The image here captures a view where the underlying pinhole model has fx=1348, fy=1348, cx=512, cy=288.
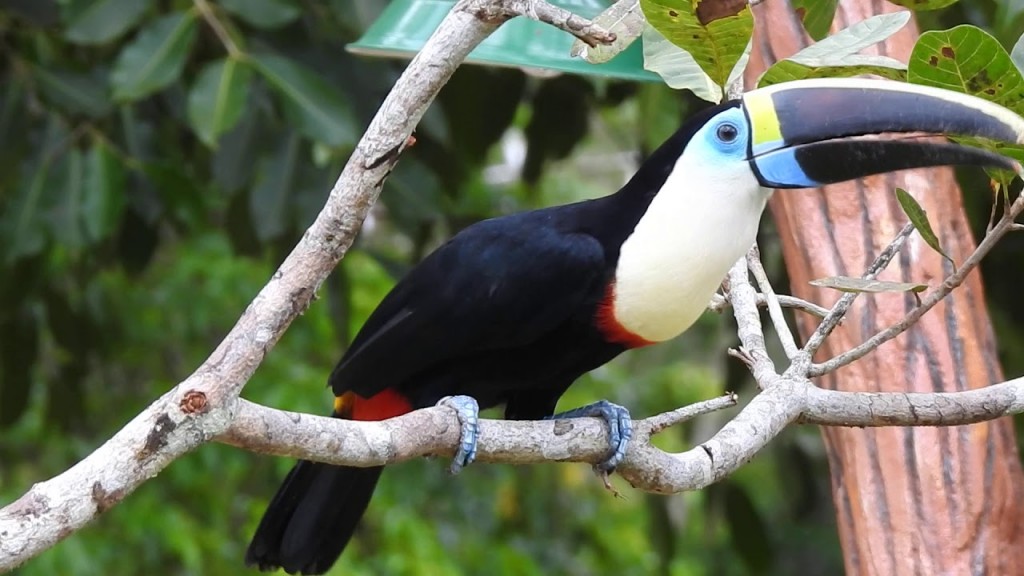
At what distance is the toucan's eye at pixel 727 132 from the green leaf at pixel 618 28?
192 millimetres

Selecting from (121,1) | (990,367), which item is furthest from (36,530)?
(121,1)

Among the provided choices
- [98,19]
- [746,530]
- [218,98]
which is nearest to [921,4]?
[218,98]

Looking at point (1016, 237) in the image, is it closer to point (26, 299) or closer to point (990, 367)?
point (990, 367)

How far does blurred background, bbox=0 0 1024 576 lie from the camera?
9.32 ft

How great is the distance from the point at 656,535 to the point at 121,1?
2020mm

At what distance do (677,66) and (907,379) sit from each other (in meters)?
0.71

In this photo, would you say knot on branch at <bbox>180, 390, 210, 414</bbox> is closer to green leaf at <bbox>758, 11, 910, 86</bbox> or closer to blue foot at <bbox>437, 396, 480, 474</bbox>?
blue foot at <bbox>437, 396, 480, 474</bbox>

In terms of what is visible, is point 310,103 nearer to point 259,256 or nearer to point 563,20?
point 259,256

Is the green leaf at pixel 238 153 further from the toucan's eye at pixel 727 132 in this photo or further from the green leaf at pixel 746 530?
the green leaf at pixel 746 530


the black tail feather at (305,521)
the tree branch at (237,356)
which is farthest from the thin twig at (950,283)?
the black tail feather at (305,521)

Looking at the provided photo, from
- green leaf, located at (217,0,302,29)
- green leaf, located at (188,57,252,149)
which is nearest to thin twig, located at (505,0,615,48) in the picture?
green leaf, located at (188,57,252,149)

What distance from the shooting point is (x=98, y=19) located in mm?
2725

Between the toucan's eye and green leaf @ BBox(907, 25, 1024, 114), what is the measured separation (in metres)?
0.32

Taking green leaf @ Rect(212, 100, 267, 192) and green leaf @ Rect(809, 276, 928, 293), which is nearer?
green leaf @ Rect(809, 276, 928, 293)
